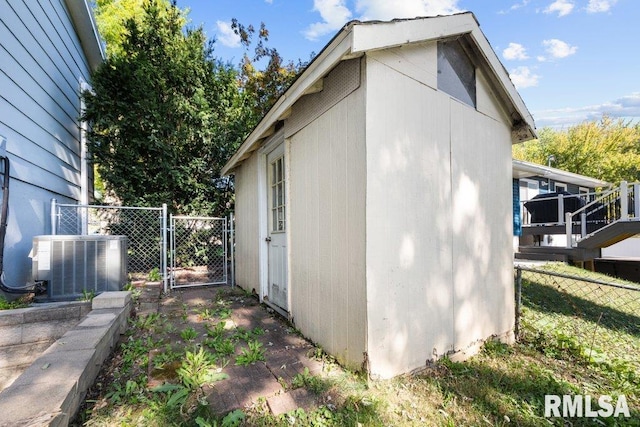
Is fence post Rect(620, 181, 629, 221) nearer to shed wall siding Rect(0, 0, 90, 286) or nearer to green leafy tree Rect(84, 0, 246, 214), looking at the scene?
green leafy tree Rect(84, 0, 246, 214)

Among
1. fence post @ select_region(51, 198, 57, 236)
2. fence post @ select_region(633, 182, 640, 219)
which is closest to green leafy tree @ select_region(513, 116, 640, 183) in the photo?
fence post @ select_region(633, 182, 640, 219)

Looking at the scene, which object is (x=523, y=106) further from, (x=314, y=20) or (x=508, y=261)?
(x=314, y=20)

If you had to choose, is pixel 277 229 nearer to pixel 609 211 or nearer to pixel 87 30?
pixel 87 30

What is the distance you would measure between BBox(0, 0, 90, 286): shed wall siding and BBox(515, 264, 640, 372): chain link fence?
616 centimetres

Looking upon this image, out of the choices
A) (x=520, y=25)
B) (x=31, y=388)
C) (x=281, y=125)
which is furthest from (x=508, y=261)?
(x=520, y=25)

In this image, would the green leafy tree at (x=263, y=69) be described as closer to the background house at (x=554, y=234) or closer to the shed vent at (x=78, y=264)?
the shed vent at (x=78, y=264)

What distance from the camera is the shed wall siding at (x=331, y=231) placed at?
231cm

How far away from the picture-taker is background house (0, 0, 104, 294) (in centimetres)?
338

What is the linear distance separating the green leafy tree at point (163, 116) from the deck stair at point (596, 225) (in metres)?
9.51

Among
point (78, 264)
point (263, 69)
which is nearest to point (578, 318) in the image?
point (78, 264)

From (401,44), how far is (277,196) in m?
2.56

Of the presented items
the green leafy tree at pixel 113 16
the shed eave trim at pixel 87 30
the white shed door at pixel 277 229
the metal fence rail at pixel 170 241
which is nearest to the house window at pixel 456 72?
the white shed door at pixel 277 229

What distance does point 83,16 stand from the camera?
5637mm

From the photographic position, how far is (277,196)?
4.20 meters
